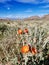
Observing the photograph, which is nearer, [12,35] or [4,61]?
[4,61]

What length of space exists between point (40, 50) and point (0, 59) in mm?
1053

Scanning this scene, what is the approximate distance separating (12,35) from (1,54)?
A: 1.63 meters

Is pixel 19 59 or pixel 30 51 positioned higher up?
pixel 30 51

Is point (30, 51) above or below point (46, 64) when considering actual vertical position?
above

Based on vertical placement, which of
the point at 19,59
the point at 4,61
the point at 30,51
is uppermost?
the point at 30,51

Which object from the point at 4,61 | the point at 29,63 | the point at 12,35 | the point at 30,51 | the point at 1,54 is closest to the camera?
the point at 30,51

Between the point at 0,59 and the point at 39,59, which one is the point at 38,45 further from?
the point at 0,59

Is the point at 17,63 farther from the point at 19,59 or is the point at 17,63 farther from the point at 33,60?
the point at 33,60

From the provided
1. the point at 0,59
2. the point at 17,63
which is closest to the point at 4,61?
the point at 0,59

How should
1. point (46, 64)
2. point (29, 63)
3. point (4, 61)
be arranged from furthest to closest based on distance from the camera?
point (4, 61) → point (46, 64) → point (29, 63)

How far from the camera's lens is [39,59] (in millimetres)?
2998

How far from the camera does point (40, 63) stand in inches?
120

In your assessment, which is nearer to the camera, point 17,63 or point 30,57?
point 30,57

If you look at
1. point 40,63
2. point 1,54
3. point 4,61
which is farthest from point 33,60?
point 1,54
